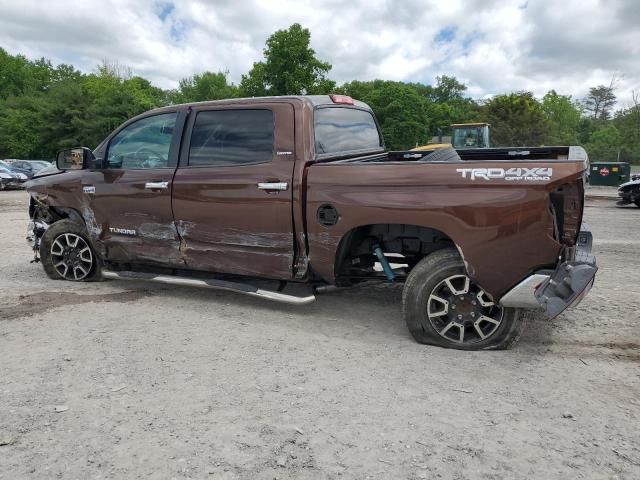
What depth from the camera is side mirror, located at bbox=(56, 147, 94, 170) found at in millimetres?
5371

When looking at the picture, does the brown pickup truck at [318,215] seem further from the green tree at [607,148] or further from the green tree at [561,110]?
the green tree at [561,110]

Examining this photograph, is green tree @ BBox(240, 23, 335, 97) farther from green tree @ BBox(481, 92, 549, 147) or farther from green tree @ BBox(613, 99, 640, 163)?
green tree @ BBox(613, 99, 640, 163)

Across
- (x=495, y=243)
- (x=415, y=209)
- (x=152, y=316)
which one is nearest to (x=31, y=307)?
(x=152, y=316)

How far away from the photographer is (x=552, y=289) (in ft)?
11.1

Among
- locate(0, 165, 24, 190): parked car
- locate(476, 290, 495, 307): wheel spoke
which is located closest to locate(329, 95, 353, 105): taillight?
locate(476, 290, 495, 307): wheel spoke

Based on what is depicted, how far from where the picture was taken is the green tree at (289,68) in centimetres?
4347

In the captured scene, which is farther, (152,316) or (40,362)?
(152,316)

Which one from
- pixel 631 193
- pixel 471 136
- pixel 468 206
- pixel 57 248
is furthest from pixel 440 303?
pixel 471 136

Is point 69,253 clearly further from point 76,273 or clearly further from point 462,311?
point 462,311

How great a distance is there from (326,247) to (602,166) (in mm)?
22694

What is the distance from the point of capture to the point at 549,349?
3.80 meters

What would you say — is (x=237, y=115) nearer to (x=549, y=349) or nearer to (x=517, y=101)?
(x=549, y=349)

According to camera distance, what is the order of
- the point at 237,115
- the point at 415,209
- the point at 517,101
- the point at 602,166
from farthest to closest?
1. the point at 517,101
2. the point at 602,166
3. the point at 237,115
4. the point at 415,209

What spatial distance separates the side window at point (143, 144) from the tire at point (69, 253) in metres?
0.99
